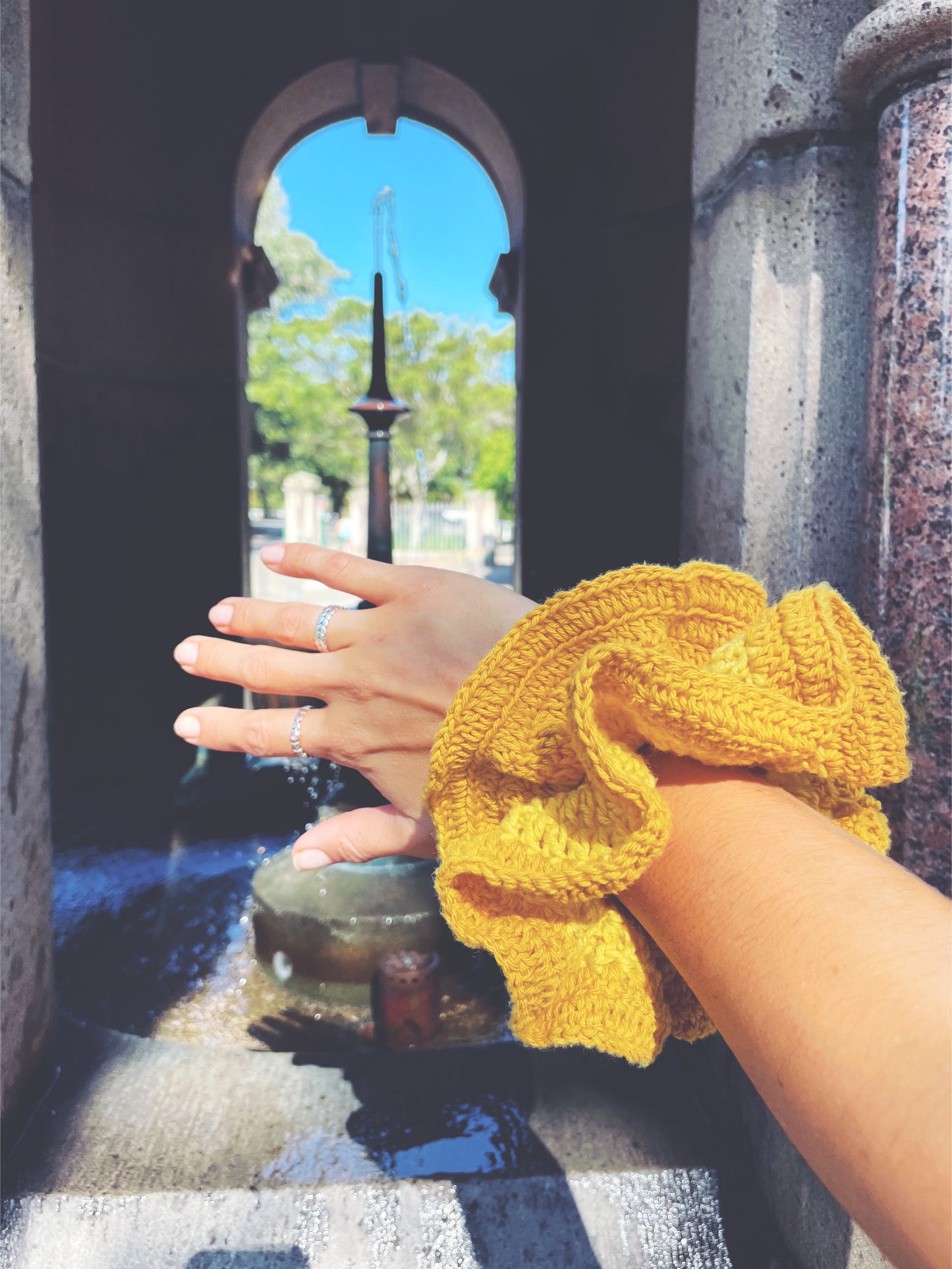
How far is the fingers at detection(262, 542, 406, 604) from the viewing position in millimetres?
1051

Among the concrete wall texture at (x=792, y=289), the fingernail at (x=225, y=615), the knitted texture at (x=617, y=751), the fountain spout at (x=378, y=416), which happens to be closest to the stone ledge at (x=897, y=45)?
the concrete wall texture at (x=792, y=289)

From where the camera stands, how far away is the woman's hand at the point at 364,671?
1021 millimetres

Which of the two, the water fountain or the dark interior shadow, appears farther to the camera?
the water fountain

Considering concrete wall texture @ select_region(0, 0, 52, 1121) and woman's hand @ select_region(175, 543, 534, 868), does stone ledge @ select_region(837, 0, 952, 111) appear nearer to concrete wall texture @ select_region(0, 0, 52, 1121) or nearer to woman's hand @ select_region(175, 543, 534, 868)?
woman's hand @ select_region(175, 543, 534, 868)

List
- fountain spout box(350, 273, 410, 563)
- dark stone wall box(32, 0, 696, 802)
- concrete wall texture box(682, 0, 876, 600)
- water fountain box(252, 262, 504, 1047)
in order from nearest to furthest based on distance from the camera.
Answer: concrete wall texture box(682, 0, 876, 600) → water fountain box(252, 262, 504, 1047) → fountain spout box(350, 273, 410, 563) → dark stone wall box(32, 0, 696, 802)

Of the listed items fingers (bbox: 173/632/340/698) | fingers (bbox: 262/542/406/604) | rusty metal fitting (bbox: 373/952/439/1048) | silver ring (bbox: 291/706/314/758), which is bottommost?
rusty metal fitting (bbox: 373/952/439/1048)

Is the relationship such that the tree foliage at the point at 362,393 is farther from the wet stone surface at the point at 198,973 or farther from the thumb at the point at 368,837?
the thumb at the point at 368,837

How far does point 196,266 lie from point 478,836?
584 centimetres

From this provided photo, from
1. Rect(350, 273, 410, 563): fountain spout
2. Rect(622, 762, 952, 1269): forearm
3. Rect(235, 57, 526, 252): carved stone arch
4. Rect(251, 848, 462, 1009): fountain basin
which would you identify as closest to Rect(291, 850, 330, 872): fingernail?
Rect(622, 762, 952, 1269): forearm

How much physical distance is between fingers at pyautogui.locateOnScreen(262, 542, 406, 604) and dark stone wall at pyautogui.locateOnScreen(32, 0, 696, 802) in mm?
3367

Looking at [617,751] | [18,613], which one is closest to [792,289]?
[617,751]

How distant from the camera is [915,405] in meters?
1.39

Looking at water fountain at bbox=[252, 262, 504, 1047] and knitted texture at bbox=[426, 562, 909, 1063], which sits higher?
knitted texture at bbox=[426, 562, 909, 1063]

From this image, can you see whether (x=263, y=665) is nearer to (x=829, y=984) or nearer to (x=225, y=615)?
(x=225, y=615)
